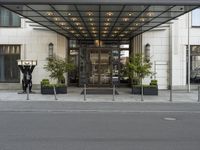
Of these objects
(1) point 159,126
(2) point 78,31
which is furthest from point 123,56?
(1) point 159,126

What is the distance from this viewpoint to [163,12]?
19500 millimetres

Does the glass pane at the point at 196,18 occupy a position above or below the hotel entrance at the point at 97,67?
above

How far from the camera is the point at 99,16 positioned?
2105cm

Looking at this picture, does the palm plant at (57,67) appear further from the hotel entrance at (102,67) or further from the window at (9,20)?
the hotel entrance at (102,67)

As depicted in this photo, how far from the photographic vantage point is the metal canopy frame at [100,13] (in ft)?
56.0

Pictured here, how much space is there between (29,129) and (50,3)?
8.19 m

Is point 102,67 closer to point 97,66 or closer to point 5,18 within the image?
point 97,66

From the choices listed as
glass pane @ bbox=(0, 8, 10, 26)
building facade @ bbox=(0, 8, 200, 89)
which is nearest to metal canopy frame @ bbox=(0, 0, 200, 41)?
building facade @ bbox=(0, 8, 200, 89)

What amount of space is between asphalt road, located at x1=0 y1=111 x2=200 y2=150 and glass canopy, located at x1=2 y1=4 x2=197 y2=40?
6.56 metres

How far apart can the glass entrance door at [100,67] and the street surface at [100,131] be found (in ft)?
49.6

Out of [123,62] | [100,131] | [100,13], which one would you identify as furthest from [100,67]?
[100,131]

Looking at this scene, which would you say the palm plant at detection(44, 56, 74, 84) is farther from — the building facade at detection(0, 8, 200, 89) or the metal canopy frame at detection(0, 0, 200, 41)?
the building facade at detection(0, 8, 200, 89)

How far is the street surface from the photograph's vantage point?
27.7 ft

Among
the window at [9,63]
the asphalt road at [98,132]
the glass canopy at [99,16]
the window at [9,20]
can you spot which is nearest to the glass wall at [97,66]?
the glass canopy at [99,16]
